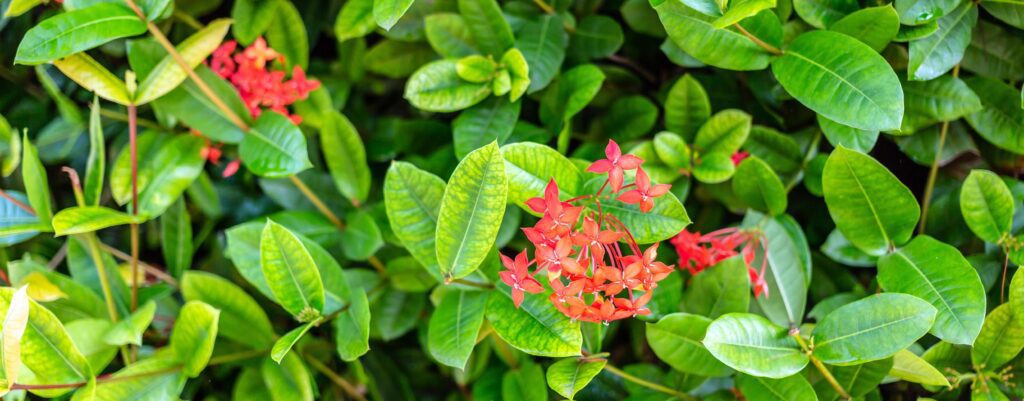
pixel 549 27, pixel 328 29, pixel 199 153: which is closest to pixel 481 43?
pixel 549 27

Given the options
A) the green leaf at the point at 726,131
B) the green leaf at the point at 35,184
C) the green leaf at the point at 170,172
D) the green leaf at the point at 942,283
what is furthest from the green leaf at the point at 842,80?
the green leaf at the point at 35,184

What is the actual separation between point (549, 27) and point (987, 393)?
87 cm

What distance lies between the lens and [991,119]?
1183 mm

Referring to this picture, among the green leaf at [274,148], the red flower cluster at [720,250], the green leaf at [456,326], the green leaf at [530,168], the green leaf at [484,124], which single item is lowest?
the green leaf at [456,326]

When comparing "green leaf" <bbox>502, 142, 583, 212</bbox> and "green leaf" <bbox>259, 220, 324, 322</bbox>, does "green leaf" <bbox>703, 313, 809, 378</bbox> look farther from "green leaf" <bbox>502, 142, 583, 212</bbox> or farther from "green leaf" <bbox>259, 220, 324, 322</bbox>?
"green leaf" <bbox>259, 220, 324, 322</bbox>

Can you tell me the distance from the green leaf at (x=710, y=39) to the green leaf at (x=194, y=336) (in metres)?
0.79

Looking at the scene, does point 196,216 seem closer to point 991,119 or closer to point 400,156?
point 400,156

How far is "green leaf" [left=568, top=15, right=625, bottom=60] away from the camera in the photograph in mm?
1313

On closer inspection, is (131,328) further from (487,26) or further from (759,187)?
(759,187)

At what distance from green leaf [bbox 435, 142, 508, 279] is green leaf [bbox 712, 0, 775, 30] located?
335 millimetres

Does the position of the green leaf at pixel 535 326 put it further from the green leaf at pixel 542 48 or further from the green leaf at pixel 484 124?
the green leaf at pixel 542 48

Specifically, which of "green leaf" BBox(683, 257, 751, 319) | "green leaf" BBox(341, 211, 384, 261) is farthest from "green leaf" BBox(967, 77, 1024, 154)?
"green leaf" BBox(341, 211, 384, 261)

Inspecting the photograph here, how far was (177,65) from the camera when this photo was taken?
1.26 metres

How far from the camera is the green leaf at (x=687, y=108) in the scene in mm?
1232
